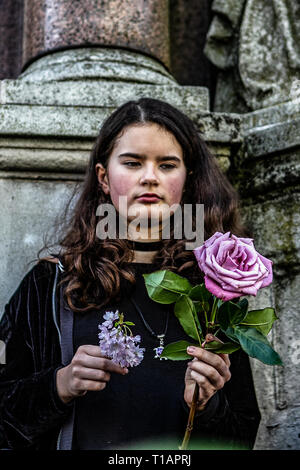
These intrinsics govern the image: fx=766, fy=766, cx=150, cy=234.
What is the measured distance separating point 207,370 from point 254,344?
0.49 feet

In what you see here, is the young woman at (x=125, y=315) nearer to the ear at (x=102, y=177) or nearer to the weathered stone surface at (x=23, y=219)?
the ear at (x=102, y=177)

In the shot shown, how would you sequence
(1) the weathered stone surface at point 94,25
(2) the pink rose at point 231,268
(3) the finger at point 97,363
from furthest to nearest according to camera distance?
1. (1) the weathered stone surface at point 94,25
2. (3) the finger at point 97,363
3. (2) the pink rose at point 231,268

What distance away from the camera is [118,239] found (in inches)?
86.3

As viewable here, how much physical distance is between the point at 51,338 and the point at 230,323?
72 centimetres

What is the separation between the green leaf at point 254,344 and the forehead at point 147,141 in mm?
764

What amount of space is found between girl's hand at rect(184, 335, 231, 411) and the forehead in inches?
28.0

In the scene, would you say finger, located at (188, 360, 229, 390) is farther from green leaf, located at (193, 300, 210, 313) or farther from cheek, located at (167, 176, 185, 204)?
cheek, located at (167, 176, 185, 204)

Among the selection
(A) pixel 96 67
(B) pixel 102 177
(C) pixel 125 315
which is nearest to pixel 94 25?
(A) pixel 96 67

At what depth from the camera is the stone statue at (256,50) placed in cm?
280

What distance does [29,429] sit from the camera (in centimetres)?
193

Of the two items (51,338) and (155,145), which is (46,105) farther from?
(51,338)

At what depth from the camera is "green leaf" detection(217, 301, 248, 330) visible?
59.2 inches

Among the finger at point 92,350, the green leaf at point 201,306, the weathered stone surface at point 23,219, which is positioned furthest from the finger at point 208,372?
the weathered stone surface at point 23,219
